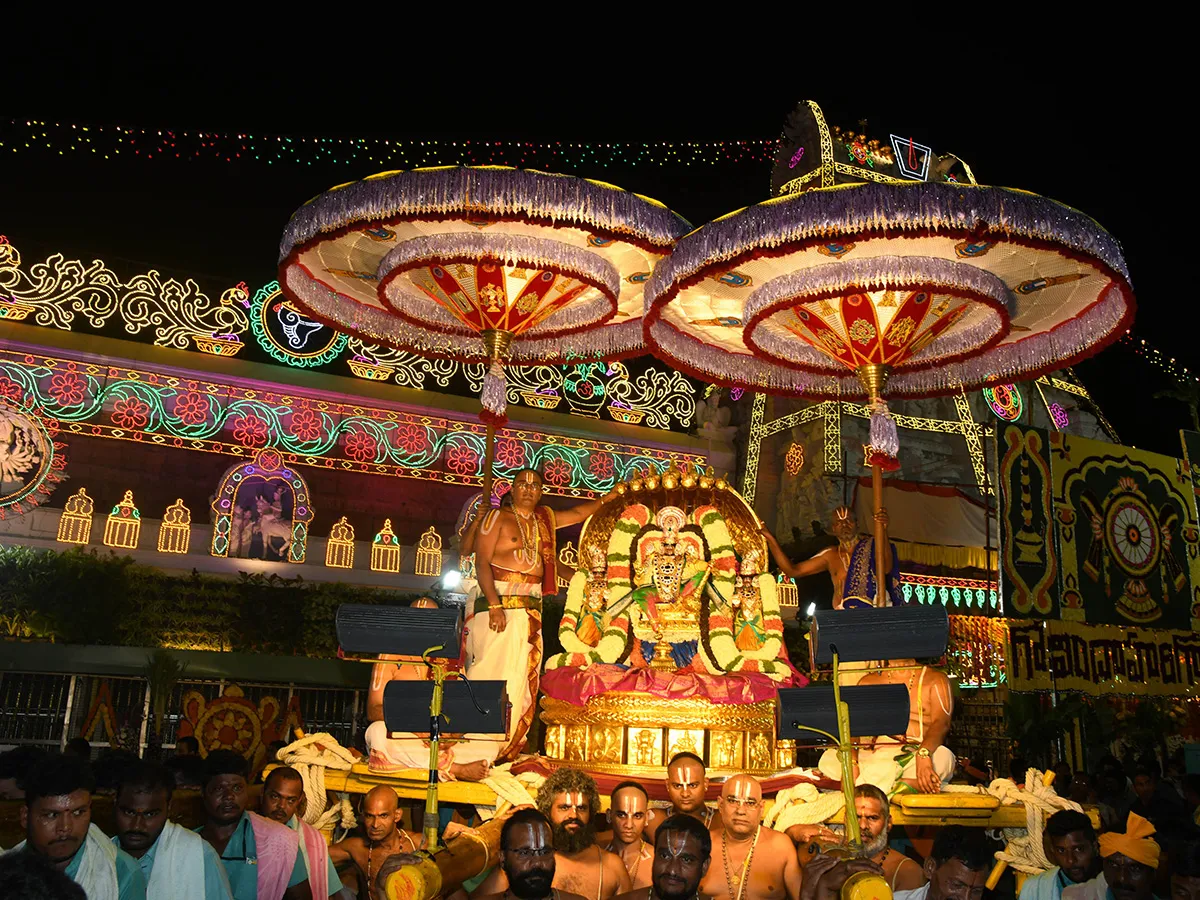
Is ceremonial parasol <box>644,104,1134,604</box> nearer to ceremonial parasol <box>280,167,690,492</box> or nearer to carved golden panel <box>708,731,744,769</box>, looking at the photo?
ceremonial parasol <box>280,167,690,492</box>

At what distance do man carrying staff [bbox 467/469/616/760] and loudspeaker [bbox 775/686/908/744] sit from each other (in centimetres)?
355

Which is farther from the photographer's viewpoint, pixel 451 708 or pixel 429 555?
pixel 429 555

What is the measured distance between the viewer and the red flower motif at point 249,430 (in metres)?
13.9

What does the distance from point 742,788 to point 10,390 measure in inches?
452

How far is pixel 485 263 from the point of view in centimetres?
827

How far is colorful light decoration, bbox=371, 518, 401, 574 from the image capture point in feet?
46.5

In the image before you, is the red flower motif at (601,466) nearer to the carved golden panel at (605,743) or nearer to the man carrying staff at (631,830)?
the carved golden panel at (605,743)

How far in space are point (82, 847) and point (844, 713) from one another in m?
2.78

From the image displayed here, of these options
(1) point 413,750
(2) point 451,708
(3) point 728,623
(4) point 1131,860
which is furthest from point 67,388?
(4) point 1131,860

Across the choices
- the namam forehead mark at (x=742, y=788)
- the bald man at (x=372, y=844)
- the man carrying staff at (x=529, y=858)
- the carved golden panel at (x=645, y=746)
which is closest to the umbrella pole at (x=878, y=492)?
the carved golden panel at (x=645, y=746)

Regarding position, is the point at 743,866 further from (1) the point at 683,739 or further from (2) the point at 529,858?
(1) the point at 683,739

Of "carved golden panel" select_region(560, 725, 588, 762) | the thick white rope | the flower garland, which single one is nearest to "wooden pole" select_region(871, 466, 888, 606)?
the flower garland

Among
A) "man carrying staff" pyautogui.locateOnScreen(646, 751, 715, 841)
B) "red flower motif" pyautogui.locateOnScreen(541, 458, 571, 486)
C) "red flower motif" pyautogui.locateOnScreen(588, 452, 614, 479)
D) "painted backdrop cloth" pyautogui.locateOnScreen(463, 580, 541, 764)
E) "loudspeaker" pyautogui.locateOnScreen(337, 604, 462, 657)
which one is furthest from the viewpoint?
"red flower motif" pyautogui.locateOnScreen(588, 452, 614, 479)

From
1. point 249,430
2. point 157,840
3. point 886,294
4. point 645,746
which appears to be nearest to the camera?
point 157,840
